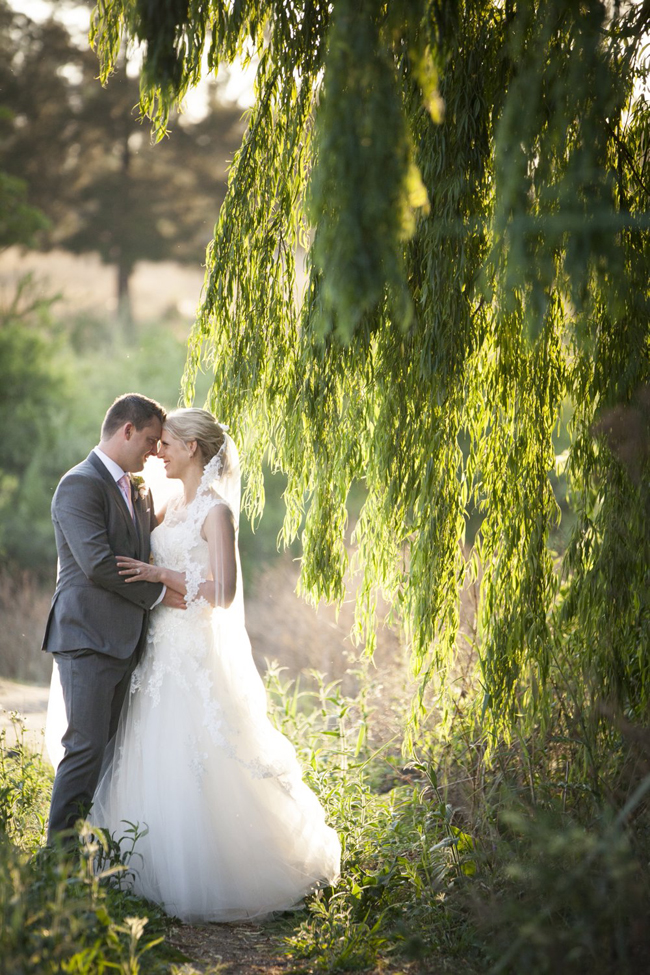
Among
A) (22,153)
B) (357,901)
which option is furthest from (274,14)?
(22,153)

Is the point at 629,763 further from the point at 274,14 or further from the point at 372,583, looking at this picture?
the point at 274,14

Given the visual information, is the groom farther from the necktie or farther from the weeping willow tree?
the weeping willow tree

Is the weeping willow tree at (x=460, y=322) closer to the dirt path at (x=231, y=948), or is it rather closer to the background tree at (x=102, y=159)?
the dirt path at (x=231, y=948)

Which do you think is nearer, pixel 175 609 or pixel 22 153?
pixel 175 609

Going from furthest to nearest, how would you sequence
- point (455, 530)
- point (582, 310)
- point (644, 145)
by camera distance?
point (455, 530), point (644, 145), point (582, 310)

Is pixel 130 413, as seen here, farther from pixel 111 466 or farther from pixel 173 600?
pixel 173 600

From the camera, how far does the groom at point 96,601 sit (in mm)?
3705

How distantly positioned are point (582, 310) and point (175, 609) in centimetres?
214

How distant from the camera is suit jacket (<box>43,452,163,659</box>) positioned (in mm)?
3732

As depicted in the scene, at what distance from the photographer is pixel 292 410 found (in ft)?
12.1

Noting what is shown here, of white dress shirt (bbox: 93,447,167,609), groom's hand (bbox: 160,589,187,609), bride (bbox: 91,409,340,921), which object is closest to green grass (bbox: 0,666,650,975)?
bride (bbox: 91,409,340,921)

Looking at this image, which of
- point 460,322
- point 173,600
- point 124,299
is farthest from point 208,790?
point 124,299

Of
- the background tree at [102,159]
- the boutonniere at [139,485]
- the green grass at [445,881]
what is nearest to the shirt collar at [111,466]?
the boutonniere at [139,485]

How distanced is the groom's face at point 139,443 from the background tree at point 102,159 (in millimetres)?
15006
